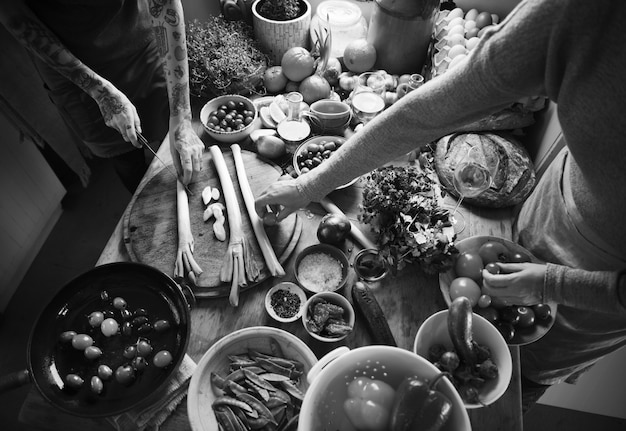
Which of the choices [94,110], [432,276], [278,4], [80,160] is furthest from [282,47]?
[80,160]

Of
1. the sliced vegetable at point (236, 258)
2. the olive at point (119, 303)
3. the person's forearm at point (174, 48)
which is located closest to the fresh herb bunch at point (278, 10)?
the person's forearm at point (174, 48)

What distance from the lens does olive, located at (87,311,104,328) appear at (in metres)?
1.18

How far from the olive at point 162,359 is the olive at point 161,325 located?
0.08m

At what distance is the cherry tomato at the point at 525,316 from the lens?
4.02ft

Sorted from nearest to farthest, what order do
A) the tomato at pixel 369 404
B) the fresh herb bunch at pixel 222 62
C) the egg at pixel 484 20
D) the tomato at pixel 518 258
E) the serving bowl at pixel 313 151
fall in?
the tomato at pixel 369 404 < the tomato at pixel 518 258 < the serving bowl at pixel 313 151 < the fresh herb bunch at pixel 222 62 < the egg at pixel 484 20

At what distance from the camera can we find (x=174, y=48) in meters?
1.60

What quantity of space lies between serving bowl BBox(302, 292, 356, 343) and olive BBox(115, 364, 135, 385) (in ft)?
1.67

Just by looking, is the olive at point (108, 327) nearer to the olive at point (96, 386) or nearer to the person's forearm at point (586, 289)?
the olive at point (96, 386)

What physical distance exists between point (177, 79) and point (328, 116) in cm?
66

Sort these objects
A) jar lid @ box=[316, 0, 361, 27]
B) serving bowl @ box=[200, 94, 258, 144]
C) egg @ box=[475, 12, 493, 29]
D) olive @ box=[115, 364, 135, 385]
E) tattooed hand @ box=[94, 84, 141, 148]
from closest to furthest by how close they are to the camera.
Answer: olive @ box=[115, 364, 135, 385] < tattooed hand @ box=[94, 84, 141, 148] < serving bowl @ box=[200, 94, 258, 144] < egg @ box=[475, 12, 493, 29] < jar lid @ box=[316, 0, 361, 27]

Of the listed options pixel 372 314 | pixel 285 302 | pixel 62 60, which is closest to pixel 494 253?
pixel 372 314

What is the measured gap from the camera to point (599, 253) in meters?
1.16

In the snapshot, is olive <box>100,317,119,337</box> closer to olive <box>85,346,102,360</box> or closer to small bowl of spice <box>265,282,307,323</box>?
olive <box>85,346,102,360</box>

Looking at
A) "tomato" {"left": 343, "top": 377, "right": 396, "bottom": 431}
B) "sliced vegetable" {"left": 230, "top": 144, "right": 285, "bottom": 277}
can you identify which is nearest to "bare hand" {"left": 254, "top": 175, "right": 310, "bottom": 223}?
"sliced vegetable" {"left": 230, "top": 144, "right": 285, "bottom": 277}
